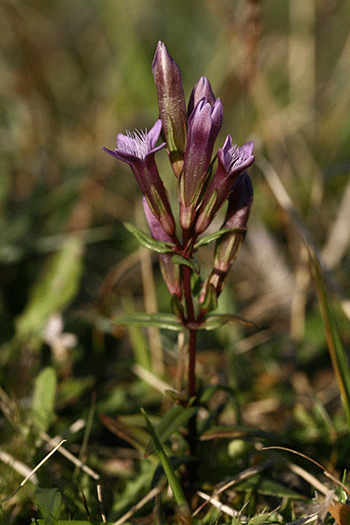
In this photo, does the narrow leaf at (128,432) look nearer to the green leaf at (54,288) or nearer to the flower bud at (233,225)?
the flower bud at (233,225)

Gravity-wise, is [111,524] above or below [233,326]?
below

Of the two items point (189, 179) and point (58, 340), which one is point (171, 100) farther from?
point (58, 340)

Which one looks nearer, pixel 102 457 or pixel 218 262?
pixel 218 262

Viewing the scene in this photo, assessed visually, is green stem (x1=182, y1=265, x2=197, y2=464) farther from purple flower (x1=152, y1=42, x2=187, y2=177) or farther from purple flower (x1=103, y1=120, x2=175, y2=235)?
purple flower (x1=152, y1=42, x2=187, y2=177)

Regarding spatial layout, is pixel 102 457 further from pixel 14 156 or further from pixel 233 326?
pixel 14 156

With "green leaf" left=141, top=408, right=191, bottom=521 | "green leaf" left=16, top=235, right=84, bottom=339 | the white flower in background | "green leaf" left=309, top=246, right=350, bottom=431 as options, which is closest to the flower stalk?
"green leaf" left=141, top=408, right=191, bottom=521

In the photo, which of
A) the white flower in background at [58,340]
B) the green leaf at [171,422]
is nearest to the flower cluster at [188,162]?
the green leaf at [171,422]

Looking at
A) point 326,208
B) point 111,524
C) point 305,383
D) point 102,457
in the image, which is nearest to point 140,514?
point 111,524
